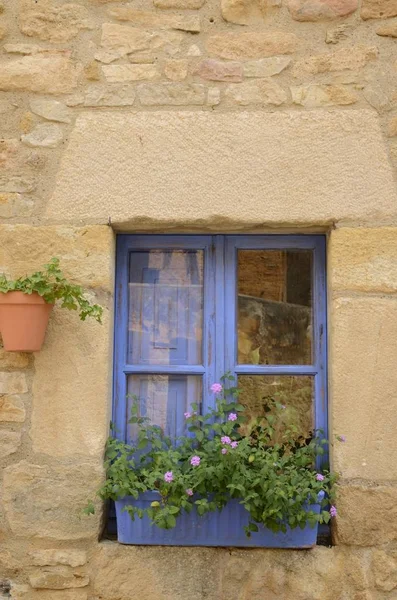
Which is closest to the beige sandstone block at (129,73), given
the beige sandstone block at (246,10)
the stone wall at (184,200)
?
the stone wall at (184,200)

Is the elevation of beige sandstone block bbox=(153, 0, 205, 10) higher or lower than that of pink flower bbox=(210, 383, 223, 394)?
higher

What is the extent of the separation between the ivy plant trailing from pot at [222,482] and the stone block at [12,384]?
0.39 m

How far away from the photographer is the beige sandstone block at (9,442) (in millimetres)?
2656

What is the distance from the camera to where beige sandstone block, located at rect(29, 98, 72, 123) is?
2764mm

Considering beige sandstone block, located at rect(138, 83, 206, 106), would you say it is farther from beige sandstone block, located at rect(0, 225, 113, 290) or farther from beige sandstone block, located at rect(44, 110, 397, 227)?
beige sandstone block, located at rect(0, 225, 113, 290)

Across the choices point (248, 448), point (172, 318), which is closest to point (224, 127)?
point (172, 318)

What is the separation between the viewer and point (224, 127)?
2.73 metres

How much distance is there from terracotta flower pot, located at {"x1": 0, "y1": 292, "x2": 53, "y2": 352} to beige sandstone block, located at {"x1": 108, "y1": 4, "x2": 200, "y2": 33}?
3.82ft

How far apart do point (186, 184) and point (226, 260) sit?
351 millimetres

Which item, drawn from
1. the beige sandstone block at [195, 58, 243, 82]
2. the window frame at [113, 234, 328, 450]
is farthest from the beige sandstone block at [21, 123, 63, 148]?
the beige sandstone block at [195, 58, 243, 82]

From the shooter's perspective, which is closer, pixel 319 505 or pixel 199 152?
pixel 319 505

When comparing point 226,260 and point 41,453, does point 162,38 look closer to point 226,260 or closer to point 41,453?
point 226,260

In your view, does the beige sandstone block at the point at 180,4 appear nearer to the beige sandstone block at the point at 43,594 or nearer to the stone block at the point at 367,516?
the stone block at the point at 367,516

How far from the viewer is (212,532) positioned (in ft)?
8.45
